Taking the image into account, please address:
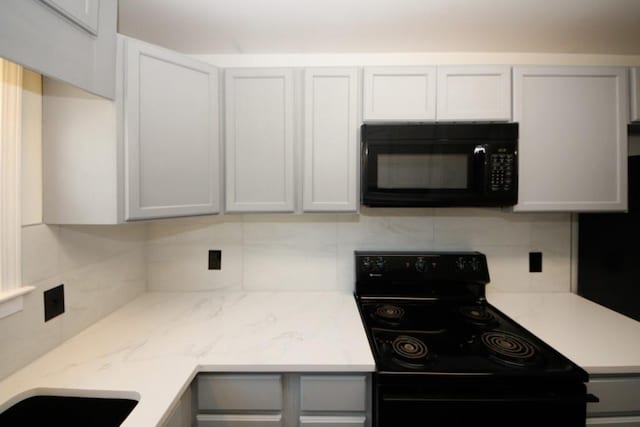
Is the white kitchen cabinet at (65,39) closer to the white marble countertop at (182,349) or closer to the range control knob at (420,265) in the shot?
the white marble countertop at (182,349)

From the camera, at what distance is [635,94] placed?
1271 mm

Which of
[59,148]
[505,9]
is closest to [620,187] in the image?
[505,9]

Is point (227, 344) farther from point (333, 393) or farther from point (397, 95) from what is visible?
point (397, 95)

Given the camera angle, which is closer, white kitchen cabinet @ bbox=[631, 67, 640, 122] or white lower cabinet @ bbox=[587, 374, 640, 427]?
white lower cabinet @ bbox=[587, 374, 640, 427]

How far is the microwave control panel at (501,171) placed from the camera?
4.10 feet

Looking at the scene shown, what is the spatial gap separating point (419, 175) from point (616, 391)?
3.51 ft

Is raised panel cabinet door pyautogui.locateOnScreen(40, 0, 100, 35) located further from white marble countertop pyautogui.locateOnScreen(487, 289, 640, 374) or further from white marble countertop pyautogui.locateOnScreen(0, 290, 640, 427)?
white marble countertop pyautogui.locateOnScreen(487, 289, 640, 374)

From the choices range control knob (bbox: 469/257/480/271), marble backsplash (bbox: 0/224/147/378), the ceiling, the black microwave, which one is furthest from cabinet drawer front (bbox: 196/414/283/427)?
the ceiling

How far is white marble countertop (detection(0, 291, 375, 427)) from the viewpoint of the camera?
32.5 inches

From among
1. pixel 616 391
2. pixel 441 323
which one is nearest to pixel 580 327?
pixel 616 391

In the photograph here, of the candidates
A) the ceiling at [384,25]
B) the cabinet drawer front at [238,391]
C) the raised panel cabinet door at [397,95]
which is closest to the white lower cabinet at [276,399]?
the cabinet drawer front at [238,391]

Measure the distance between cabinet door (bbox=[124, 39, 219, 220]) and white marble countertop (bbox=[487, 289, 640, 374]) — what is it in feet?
5.28

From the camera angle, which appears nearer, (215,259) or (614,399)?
(614,399)

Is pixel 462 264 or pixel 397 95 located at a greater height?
pixel 397 95
